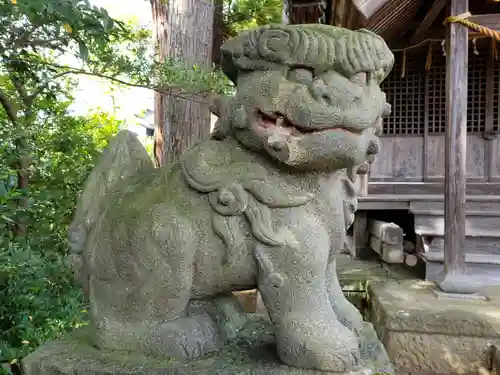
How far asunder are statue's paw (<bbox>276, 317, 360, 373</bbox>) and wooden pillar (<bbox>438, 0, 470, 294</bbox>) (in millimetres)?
2990

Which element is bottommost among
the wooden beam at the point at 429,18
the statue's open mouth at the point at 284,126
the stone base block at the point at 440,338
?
the stone base block at the point at 440,338

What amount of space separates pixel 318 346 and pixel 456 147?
319cm

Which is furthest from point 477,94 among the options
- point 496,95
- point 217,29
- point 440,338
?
point 440,338

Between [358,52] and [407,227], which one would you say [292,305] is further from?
[407,227]

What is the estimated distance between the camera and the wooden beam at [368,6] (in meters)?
3.50

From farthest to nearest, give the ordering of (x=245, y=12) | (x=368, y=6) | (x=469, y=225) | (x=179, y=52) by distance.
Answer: (x=245, y=12) → (x=469, y=225) → (x=368, y=6) → (x=179, y=52)

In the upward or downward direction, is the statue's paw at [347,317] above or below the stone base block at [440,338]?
above

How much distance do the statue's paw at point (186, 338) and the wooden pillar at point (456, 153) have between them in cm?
307

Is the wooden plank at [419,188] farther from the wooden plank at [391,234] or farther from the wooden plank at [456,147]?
the wooden plank at [456,147]

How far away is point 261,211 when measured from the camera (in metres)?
1.12

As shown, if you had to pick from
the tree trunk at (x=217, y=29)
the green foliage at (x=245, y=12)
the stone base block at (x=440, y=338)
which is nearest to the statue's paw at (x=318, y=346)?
the stone base block at (x=440, y=338)

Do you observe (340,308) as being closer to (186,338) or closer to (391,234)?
(186,338)

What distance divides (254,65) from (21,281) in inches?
54.8

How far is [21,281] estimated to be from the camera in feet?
6.14
